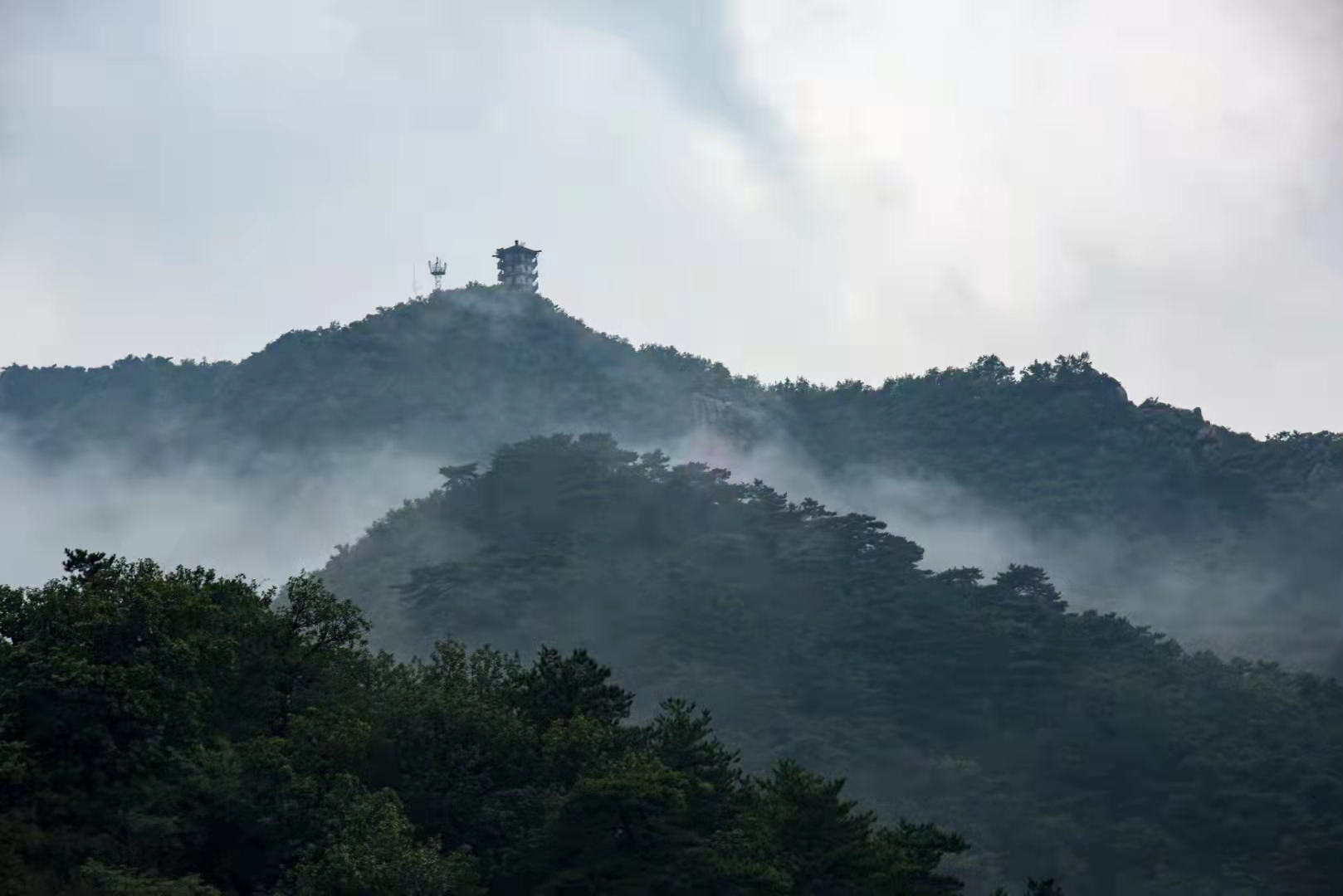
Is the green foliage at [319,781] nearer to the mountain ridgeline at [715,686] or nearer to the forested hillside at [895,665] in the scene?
the mountain ridgeline at [715,686]

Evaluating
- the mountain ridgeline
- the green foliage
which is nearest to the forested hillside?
the mountain ridgeline

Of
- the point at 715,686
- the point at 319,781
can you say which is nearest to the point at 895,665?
the point at 715,686

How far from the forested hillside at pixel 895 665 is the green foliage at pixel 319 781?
120 feet

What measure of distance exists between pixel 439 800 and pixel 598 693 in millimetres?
8069

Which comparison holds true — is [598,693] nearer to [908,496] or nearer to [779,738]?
[779,738]

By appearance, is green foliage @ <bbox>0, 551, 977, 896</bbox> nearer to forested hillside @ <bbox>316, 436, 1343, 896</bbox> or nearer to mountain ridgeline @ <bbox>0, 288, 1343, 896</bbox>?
mountain ridgeline @ <bbox>0, 288, 1343, 896</bbox>

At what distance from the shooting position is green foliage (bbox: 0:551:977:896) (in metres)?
45.4

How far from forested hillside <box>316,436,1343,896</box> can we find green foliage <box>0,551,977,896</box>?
3650cm

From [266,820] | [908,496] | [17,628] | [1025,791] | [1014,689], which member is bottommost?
[266,820]

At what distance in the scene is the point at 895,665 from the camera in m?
114

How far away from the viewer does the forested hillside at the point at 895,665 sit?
91.9 meters

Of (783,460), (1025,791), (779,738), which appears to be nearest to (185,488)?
(783,460)

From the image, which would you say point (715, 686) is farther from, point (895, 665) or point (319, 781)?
point (319, 781)

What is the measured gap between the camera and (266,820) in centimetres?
4744
